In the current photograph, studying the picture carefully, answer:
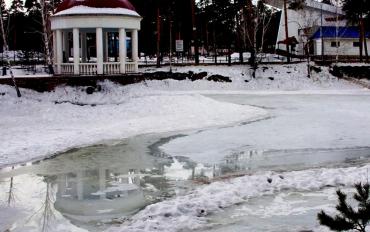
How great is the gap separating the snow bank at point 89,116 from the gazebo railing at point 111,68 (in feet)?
5.00

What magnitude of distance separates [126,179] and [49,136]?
7720mm

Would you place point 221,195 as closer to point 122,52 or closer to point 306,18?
point 122,52

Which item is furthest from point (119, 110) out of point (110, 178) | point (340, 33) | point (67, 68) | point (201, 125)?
point (340, 33)

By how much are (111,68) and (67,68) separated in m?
2.84

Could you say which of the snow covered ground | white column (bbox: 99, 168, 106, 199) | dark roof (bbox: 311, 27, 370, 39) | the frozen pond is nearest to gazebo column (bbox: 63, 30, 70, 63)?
the snow covered ground

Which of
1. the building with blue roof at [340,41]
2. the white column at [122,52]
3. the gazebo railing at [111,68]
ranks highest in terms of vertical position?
the building with blue roof at [340,41]

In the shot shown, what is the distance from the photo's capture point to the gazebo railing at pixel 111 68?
34.6 m

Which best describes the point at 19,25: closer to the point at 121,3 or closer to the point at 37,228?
the point at 121,3

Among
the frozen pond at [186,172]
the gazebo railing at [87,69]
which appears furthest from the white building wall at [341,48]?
the frozen pond at [186,172]

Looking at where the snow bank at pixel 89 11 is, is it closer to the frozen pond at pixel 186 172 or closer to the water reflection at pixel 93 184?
the frozen pond at pixel 186 172

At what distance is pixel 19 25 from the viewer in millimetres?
74000

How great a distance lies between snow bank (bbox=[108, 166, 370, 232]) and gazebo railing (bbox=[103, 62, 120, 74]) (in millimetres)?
23199

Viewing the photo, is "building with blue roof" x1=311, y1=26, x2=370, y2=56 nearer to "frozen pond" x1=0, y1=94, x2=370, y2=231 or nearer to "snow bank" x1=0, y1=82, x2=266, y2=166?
"snow bank" x1=0, y1=82, x2=266, y2=166

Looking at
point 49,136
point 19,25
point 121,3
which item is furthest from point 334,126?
point 19,25
